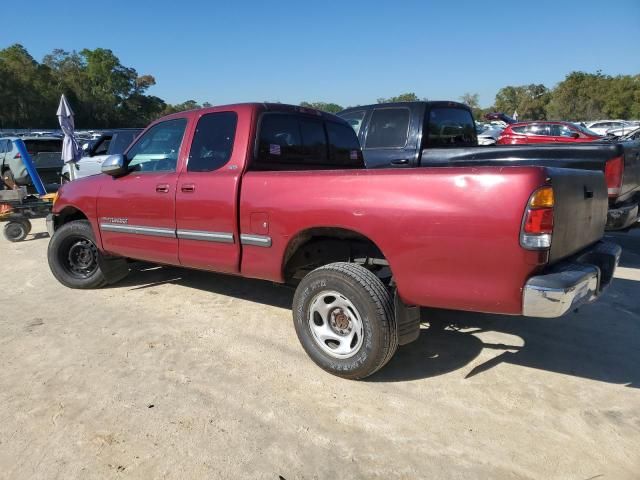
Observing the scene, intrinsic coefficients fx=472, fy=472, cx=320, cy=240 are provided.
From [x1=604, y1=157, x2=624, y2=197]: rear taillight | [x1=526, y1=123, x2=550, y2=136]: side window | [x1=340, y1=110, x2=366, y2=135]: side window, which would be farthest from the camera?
[x1=526, y1=123, x2=550, y2=136]: side window

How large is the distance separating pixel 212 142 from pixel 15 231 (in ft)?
21.6

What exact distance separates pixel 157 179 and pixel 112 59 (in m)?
90.1

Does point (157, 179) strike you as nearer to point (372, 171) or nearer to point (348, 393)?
point (372, 171)

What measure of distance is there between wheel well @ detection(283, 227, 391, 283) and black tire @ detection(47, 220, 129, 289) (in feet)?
8.55

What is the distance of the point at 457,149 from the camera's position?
590 cm

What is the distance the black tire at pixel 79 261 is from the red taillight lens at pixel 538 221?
443cm

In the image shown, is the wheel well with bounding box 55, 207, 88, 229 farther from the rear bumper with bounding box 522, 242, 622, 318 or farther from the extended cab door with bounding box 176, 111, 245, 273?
the rear bumper with bounding box 522, 242, 622, 318

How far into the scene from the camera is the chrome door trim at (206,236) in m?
3.78

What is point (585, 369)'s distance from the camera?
11.1 ft

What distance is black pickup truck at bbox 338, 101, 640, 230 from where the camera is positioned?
17.0 feet

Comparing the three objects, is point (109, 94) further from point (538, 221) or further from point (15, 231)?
point (538, 221)

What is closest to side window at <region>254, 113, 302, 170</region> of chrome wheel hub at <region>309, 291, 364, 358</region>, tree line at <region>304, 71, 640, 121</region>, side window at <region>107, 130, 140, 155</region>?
chrome wheel hub at <region>309, 291, 364, 358</region>

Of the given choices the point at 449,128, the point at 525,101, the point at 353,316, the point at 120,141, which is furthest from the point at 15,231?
the point at 525,101

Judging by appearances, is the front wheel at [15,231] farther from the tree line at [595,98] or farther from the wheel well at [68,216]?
the tree line at [595,98]
